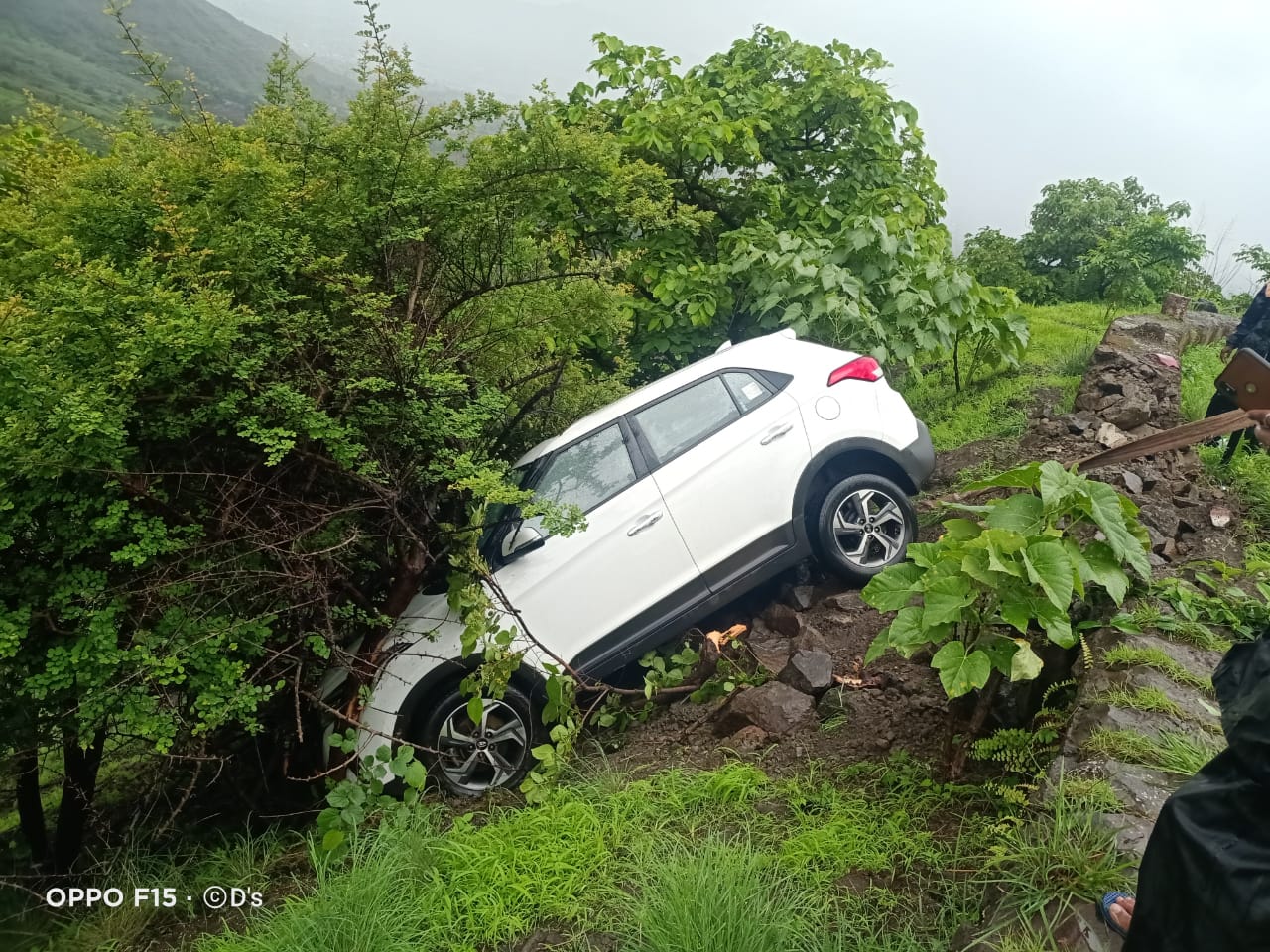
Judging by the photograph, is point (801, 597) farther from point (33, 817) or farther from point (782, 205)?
point (33, 817)

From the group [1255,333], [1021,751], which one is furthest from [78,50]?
[1021,751]

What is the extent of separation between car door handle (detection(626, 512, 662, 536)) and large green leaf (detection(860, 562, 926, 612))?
1578mm

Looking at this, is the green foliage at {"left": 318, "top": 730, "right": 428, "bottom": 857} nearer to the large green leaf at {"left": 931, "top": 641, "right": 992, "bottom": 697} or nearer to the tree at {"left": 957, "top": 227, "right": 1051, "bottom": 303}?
the large green leaf at {"left": 931, "top": 641, "right": 992, "bottom": 697}

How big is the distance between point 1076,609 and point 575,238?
14.3ft

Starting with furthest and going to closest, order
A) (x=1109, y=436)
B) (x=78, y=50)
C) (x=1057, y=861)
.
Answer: (x=78, y=50) → (x=1109, y=436) → (x=1057, y=861)

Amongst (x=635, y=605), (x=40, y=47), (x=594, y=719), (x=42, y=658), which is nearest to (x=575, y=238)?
(x=635, y=605)

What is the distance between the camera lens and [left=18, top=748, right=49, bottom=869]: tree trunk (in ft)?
13.7

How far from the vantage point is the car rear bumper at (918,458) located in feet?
14.7

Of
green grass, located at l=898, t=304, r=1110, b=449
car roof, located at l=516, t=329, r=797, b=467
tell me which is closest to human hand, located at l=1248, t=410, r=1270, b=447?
car roof, located at l=516, t=329, r=797, b=467

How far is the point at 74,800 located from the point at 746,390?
443 cm

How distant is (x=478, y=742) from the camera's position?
3891 millimetres

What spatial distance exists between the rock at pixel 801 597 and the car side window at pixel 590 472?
1242mm

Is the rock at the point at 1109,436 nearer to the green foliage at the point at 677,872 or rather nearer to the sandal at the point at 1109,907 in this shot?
the green foliage at the point at 677,872

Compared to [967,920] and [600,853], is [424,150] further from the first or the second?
[967,920]
